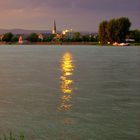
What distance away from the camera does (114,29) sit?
145750 millimetres

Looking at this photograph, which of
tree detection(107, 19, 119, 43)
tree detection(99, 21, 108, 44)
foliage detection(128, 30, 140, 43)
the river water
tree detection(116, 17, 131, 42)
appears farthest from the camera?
foliage detection(128, 30, 140, 43)

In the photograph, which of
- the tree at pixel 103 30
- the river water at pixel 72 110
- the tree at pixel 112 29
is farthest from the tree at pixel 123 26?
the river water at pixel 72 110

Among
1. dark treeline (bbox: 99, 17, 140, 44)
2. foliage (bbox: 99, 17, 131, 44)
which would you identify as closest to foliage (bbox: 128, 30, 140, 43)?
dark treeline (bbox: 99, 17, 140, 44)

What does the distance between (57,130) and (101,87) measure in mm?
13475

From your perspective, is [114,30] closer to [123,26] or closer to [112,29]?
[112,29]

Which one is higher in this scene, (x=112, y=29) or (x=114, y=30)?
(x=112, y=29)

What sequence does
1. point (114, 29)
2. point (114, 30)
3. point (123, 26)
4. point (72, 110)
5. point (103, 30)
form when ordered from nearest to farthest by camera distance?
point (72, 110) → point (114, 29) → point (114, 30) → point (103, 30) → point (123, 26)

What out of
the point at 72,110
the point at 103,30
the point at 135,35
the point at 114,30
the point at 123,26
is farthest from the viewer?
the point at 135,35

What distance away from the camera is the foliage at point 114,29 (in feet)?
478

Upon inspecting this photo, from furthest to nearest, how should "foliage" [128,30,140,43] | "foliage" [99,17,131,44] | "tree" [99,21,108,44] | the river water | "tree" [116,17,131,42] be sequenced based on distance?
"foliage" [128,30,140,43] < "tree" [116,17,131,42] < "tree" [99,21,108,44] < "foliage" [99,17,131,44] < the river water

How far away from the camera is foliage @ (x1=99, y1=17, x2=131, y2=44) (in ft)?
478

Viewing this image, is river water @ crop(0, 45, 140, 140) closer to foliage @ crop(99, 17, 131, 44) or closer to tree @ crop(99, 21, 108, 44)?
foliage @ crop(99, 17, 131, 44)

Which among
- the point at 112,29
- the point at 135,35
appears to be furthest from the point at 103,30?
the point at 135,35

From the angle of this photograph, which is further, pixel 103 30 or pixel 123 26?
pixel 123 26
